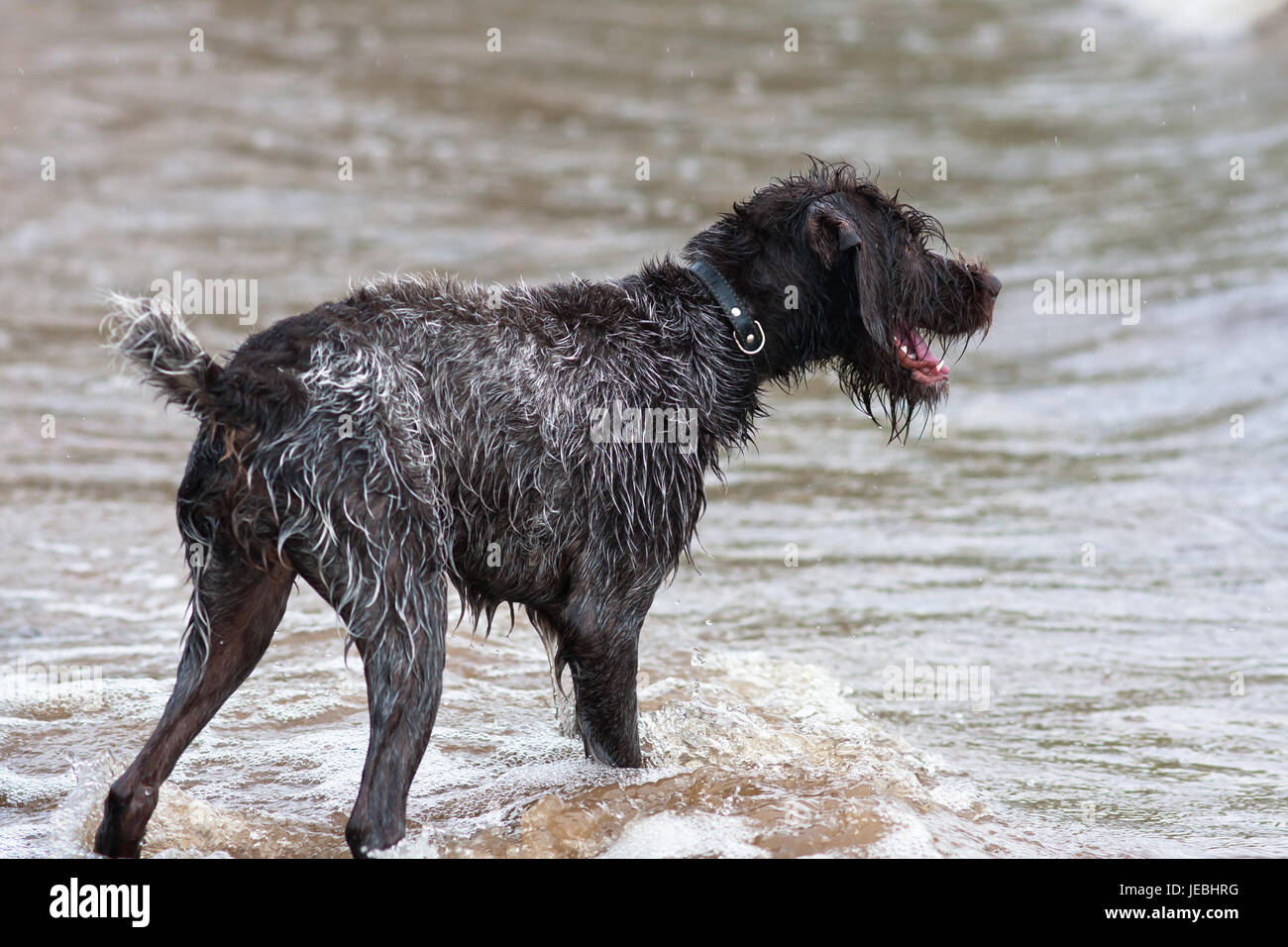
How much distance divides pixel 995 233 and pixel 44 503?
9.62 m

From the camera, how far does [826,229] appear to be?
5730 millimetres

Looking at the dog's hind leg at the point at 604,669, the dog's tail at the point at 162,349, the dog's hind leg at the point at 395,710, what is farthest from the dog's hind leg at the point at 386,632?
the dog's hind leg at the point at 604,669

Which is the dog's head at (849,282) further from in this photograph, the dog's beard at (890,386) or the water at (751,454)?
the water at (751,454)

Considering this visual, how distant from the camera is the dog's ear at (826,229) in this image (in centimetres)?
570

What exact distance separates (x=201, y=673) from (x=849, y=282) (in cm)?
277

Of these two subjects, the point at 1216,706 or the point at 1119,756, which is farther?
the point at 1216,706

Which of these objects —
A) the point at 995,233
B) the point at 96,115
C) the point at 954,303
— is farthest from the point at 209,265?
the point at 954,303

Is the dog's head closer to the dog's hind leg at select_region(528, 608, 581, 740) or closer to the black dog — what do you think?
the black dog

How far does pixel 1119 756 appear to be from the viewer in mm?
6457

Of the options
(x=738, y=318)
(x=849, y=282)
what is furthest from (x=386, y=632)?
(x=849, y=282)

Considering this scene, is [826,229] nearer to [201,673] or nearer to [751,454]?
[201,673]

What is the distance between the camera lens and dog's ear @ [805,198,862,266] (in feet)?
18.7

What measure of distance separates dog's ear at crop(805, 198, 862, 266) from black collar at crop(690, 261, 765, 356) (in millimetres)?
364
